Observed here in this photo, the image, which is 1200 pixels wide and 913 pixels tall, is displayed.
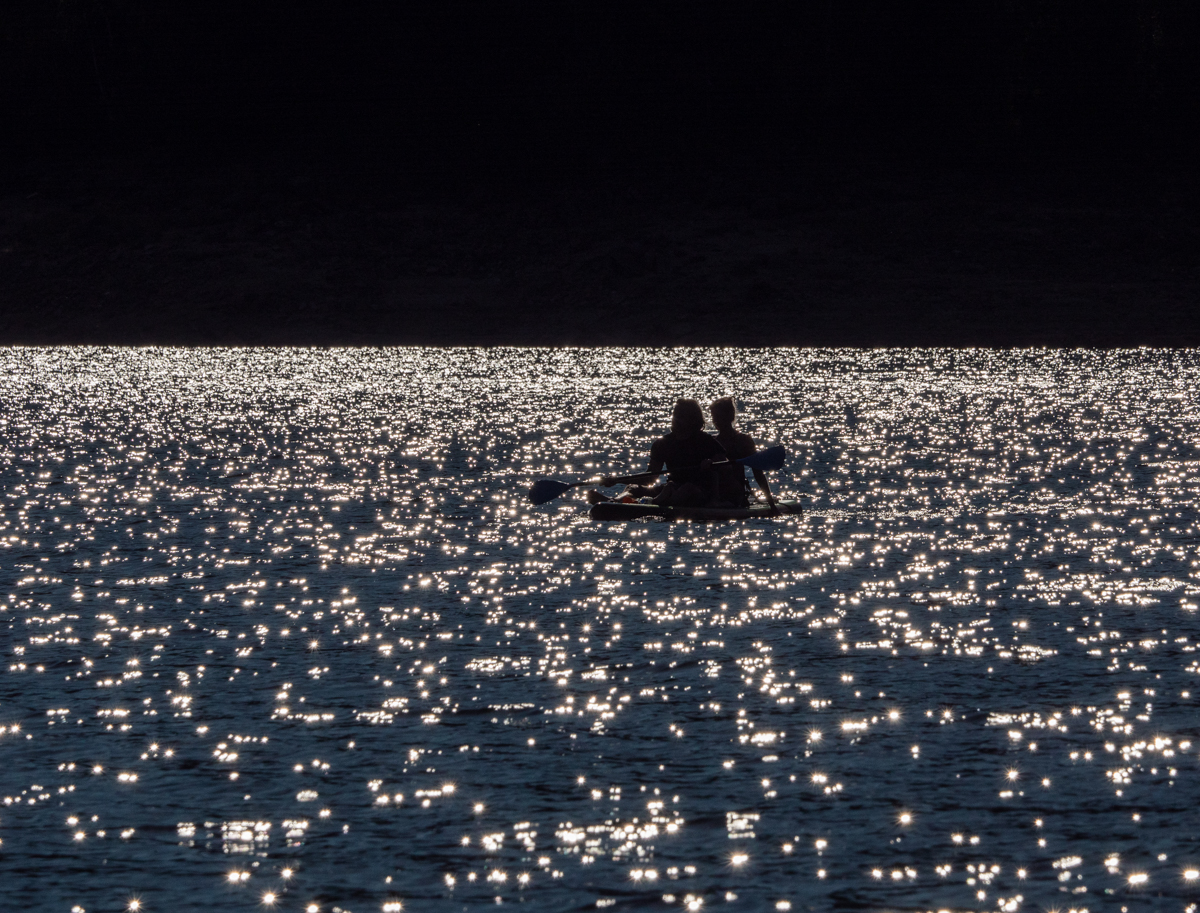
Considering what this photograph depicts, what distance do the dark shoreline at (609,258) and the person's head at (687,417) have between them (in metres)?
49.5

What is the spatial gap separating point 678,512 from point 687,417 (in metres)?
1.41

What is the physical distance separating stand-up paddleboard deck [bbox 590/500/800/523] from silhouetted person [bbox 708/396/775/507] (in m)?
0.24

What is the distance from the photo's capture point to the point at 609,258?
80.0 meters

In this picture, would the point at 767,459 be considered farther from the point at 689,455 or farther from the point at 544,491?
the point at 544,491

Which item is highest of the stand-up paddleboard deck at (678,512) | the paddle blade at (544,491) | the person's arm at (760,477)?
the person's arm at (760,477)

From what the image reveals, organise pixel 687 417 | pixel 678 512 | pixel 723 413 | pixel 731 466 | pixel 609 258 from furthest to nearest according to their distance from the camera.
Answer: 1. pixel 609 258
2. pixel 731 466
3. pixel 723 413
4. pixel 678 512
5. pixel 687 417

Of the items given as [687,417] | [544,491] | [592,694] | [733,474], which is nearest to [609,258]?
[544,491]

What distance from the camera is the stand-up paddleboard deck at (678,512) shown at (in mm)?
24125

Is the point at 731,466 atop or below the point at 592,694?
atop

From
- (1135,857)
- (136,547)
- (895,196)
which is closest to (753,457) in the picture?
(136,547)

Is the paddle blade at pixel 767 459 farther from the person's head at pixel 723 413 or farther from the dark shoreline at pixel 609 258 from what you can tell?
the dark shoreline at pixel 609 258

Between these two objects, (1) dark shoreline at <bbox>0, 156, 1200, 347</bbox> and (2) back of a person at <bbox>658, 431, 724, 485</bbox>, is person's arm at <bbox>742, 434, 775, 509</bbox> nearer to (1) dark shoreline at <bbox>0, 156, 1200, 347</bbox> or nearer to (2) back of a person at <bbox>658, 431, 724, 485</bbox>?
(2) back of a person at <bbox>658, 431, 724, 485</bbox>

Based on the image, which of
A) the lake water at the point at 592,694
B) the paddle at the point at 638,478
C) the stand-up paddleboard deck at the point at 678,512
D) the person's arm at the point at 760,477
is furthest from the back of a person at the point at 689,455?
the lake water at the point at 592,694

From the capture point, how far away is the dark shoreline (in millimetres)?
74062
